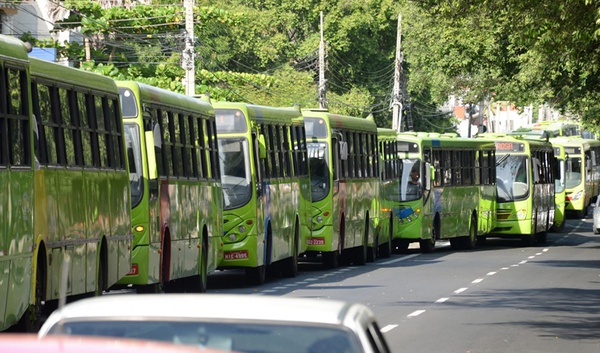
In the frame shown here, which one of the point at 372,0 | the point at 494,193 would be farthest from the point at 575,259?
the point at 372,0

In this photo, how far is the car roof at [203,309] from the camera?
5.48 meters

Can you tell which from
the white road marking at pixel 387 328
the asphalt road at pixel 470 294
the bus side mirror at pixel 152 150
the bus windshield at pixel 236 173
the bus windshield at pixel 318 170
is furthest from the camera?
the bus windshield at pixel 318 170

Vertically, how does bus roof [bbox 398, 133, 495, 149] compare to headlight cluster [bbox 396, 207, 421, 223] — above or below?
above

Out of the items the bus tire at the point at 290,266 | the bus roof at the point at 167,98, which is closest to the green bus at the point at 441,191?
the bus tire at the point at 290,266

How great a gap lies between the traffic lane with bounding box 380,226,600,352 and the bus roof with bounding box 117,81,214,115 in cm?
431

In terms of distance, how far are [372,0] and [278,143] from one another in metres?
55.4

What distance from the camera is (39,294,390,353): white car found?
5.44 m

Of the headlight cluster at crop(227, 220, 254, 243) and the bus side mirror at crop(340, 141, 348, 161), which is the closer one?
the headlight cluster at crop(227, 220, 254, 243)

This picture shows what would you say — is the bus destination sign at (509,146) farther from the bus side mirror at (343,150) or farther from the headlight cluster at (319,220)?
the headlight cluster at (319,220)

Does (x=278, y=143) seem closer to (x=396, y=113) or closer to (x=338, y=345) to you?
(x=338, y=345)

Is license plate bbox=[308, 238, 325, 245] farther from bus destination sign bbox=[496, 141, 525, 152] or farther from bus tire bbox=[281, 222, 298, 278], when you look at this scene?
bus destination sign bbox=[496, 141, 525, 152]

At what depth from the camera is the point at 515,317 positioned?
19.7m

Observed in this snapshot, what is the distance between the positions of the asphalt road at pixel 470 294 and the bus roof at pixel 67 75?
13.4 feet

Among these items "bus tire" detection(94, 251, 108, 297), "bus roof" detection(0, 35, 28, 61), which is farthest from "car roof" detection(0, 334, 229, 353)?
"bus tire" detection(94, 251, 108, 297)
